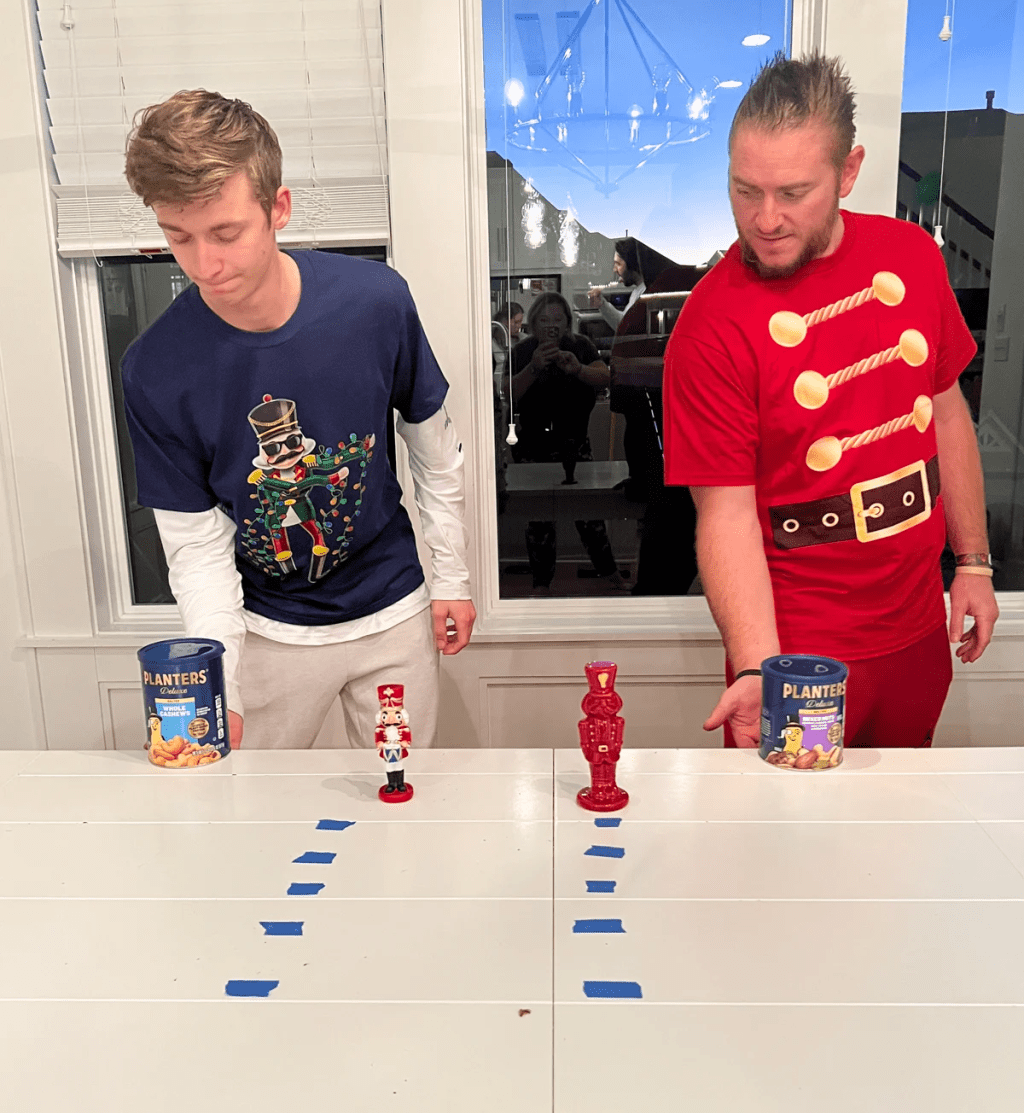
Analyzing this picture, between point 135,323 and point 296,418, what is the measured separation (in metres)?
1.12

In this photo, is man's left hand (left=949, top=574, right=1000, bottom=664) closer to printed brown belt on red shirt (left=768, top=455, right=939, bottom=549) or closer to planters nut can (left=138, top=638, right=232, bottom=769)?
printed brown belt on red shirt (left=768, top=455, right=939, bottom=549)

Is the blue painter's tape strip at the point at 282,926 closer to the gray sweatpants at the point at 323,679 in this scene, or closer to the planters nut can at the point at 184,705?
the planters nut can at the point at 184,705

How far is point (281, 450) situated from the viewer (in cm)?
157

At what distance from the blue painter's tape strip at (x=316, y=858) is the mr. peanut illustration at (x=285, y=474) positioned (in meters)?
0.66

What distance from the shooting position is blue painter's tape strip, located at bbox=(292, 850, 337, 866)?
1.07 m

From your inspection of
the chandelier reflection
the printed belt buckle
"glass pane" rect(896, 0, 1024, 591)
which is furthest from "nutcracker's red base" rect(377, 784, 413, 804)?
"glass pane" rect(896, 0, 1024, 591)

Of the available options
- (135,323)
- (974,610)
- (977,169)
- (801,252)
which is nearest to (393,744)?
(801,252)

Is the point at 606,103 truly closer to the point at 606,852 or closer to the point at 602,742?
the point at 602,742

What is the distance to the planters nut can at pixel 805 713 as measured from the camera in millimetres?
1261

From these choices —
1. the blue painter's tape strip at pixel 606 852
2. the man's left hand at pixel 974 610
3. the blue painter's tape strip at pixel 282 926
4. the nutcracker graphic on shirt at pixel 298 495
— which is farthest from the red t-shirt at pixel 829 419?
the blue painter's tape strip at pixel 282 926

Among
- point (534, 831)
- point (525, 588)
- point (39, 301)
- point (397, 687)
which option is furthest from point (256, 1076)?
point (39, 301)

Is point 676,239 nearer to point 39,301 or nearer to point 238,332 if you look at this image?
point 238,332

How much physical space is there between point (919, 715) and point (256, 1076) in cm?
126

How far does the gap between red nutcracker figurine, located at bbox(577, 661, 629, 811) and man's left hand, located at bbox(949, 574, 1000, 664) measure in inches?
32.6
